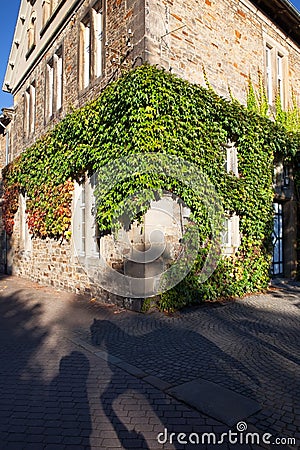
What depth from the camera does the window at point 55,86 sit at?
11547 mm

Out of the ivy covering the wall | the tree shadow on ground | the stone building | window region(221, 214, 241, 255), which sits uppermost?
the stone building

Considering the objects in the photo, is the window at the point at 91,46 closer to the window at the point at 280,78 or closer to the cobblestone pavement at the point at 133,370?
the window at the point at 280,78

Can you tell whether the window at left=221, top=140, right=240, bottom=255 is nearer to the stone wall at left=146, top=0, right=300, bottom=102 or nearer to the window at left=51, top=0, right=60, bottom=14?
the stone wall at left=146, top=0, right=300, bottom=102

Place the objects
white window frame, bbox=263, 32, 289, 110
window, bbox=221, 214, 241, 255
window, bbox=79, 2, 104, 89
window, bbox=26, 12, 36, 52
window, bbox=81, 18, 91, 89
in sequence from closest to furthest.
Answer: window, bbox=221, 214, 241, 255 < window, bbox=79, 2, 104, 89 < window, bbox=81, 18, 91, 89 < white window frame, bbox=263, 32, 289, 110 < window, bbox=26, 12, 36, 52

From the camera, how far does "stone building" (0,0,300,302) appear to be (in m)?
7.81

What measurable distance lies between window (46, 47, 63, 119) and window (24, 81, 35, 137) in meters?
1.80

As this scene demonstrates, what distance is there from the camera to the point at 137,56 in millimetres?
7316

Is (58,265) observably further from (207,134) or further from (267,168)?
(267,168)

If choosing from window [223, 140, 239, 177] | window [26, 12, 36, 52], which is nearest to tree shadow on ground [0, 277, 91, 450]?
window [223, 140, 239, 177]

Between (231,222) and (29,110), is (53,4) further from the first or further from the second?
(231,222)

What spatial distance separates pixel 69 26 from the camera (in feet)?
35.3

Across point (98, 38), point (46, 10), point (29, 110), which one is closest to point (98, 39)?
point (98, 38)

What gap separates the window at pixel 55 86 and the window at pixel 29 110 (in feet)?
5.90

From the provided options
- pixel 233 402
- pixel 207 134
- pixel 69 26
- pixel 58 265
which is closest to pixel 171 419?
pixel 233 402
